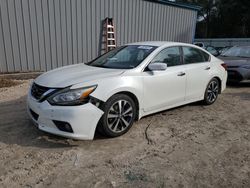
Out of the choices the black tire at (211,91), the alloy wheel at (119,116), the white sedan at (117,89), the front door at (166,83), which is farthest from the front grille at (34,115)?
the black tire at (211,91)

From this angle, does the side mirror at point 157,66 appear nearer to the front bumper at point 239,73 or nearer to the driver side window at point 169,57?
the driver side window at point 169,57

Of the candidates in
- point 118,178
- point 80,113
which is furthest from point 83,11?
point 118,178

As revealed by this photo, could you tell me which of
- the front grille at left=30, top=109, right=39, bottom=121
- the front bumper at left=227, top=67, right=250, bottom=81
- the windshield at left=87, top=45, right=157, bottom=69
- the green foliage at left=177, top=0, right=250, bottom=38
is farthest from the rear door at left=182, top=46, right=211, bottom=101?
the green foliage at left=177, top=0, right=250, bottom=38

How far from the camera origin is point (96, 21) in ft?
29.4

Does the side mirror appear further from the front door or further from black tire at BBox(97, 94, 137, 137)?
black tire at BBox(97, 94, 137, 137)

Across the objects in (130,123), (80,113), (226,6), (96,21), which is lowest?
(130,123)

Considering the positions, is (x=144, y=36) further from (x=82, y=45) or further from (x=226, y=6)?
(x=226, y=6)

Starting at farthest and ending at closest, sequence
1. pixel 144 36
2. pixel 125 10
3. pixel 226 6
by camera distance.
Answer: pixel 226 6 → pixel 144 36 → pixel 125 10

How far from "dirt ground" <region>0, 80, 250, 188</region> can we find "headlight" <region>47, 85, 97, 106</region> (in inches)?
25.0

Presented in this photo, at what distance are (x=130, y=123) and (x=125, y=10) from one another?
7.20m

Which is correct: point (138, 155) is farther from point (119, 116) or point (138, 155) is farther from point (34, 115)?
point (34, 115)

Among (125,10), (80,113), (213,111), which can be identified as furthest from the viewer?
(125,10)

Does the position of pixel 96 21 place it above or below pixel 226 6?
below

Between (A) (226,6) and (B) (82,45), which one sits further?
(A) (226,6)
